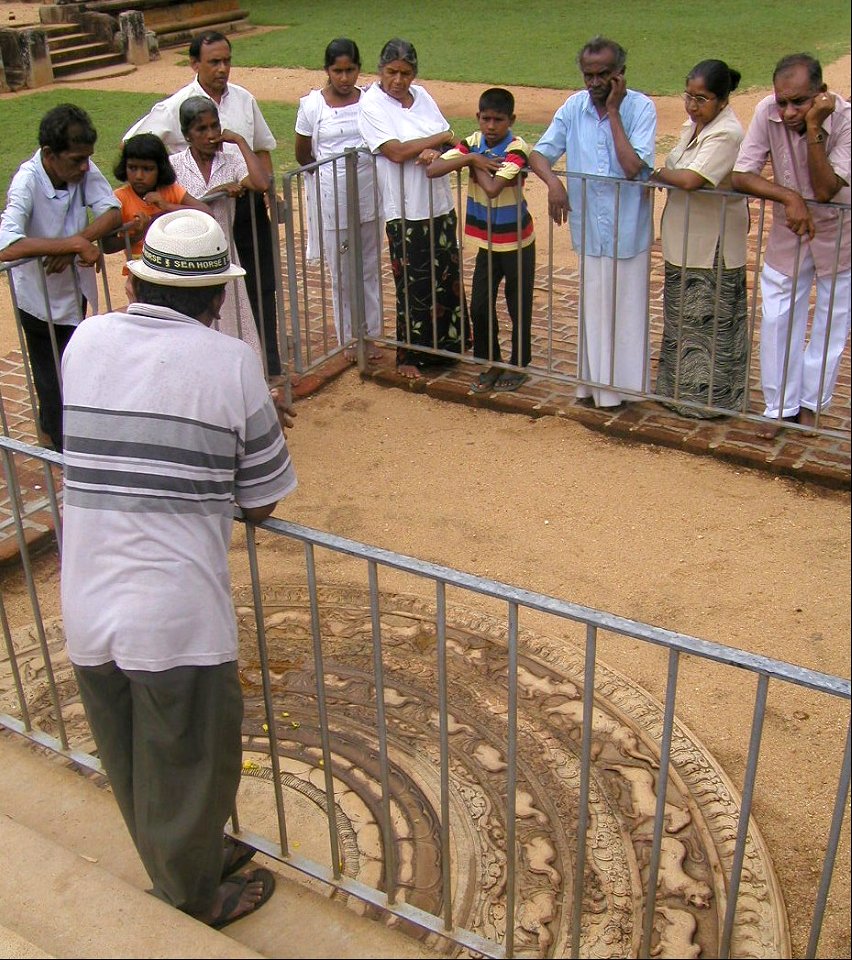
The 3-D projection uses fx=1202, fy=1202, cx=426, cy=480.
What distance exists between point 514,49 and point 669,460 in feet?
53.3

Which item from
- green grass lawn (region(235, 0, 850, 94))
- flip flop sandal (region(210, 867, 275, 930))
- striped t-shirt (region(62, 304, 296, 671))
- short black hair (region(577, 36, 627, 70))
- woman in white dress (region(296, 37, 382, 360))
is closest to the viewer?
striped t-shirt (region(62, 304, 296, 671))

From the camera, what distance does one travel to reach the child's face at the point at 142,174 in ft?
19.5

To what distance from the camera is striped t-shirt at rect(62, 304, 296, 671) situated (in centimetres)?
304

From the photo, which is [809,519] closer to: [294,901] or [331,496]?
[331,496]

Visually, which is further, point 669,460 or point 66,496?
point 669,460

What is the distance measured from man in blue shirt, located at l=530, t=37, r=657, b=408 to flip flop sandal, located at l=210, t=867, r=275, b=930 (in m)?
4.07

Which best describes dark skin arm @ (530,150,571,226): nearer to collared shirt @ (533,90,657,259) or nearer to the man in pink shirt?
collared shirt @ (533,90,657,259)

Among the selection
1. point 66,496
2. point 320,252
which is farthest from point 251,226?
point 66,496

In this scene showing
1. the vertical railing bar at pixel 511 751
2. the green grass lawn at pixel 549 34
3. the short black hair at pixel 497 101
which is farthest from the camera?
the green grass lawn at pixel 549 34

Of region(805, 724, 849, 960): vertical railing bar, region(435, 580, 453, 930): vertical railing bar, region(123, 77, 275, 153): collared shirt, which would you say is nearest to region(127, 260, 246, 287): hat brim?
region(435, 580, 453, 930): vertical railing bar

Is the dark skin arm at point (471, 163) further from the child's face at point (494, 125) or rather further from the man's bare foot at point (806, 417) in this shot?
the man's bare foot at point (806, 417)

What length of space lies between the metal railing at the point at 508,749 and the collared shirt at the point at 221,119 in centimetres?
263

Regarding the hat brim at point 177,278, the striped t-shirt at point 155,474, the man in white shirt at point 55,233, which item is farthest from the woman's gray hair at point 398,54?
the striped t-shirt at point 155,474

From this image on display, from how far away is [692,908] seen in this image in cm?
376
